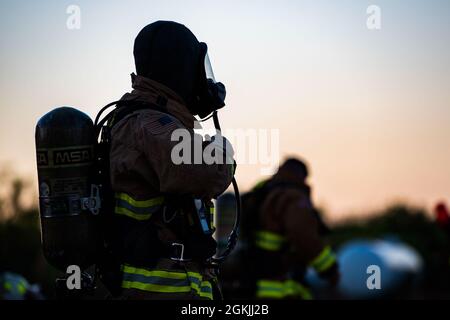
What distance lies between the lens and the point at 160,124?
166 inches

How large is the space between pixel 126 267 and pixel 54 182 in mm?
556

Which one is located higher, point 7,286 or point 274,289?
point 7,286

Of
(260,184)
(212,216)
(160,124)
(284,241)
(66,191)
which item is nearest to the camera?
(160,124)

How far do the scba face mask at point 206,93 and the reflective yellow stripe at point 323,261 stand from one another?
3153 millimetres

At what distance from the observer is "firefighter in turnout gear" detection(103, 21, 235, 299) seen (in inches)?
164

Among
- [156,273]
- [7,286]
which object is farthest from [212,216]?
[7,286]

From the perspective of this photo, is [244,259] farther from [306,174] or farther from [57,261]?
[57,261]

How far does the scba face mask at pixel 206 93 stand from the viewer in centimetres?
467

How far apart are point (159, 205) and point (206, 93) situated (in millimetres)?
730

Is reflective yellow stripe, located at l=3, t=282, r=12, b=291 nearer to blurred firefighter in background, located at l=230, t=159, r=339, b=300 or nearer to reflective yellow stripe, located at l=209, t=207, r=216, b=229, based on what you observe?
blurred firefighter in background, located at l=230, t=159, r=339, b=300

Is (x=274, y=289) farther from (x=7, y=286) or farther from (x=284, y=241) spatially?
(x=7, y=286)

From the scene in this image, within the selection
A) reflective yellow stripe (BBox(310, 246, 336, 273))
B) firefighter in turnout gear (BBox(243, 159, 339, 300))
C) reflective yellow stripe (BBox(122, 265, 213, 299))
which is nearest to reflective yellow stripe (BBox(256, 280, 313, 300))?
firefighter in turnout gear (BBox(243, 159, 339, 300))

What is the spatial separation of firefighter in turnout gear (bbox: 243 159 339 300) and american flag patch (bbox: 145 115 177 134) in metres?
3.37
